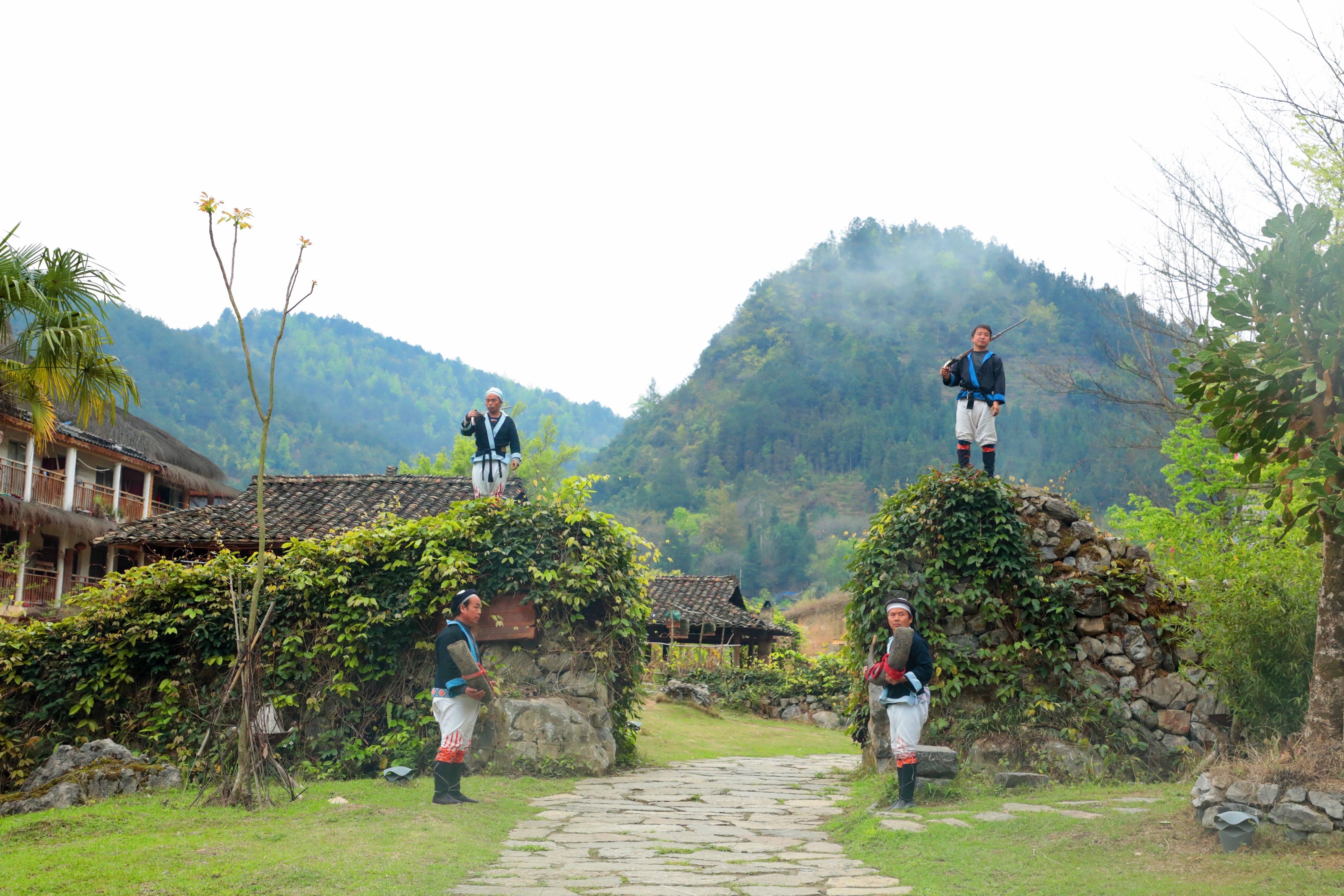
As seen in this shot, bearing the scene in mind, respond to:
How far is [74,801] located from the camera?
8234 mm

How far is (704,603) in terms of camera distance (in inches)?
1393

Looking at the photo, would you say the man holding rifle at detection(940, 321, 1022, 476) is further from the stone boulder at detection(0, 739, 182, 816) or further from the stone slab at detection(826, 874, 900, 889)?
the stone boulder at detection(0, 739, 182, 816)

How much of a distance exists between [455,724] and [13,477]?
2338 centimetres

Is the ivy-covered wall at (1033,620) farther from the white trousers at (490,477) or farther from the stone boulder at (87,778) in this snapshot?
the stone boulder at (87,778)

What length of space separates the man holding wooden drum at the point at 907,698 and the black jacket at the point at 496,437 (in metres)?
5.45

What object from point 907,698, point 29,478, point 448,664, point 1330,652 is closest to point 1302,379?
point 1330,652

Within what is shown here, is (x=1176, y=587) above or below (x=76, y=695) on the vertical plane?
above

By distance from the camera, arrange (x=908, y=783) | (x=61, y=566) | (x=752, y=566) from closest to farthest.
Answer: (x=908, y=783), (x=61, y=566), (x=752, y=566)

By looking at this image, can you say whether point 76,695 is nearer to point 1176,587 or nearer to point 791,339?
point 1176,587

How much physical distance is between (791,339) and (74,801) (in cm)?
11043

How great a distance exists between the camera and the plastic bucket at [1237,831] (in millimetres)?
5430

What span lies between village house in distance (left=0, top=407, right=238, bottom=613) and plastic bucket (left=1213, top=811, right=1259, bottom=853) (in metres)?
21.4

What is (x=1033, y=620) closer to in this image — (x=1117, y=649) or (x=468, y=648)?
(x=1117, y=649)

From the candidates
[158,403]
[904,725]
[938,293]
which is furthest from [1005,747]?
[938,293]
